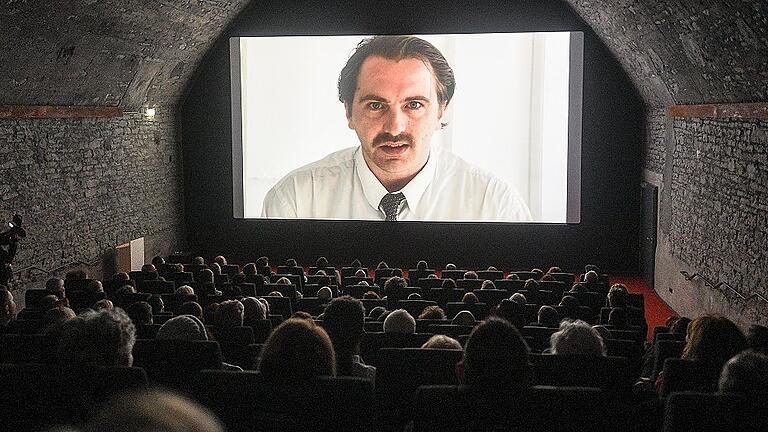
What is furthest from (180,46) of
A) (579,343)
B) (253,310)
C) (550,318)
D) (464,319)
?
(579,343)

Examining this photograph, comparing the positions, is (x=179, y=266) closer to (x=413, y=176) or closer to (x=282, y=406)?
(x=413, y=176)

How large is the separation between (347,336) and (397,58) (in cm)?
1021

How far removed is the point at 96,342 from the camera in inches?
140

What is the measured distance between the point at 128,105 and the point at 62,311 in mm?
8521

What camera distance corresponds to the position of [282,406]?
3.24m

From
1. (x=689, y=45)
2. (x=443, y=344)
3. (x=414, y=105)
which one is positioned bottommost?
(x=443, y=344)

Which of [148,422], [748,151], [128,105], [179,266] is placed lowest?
[179,266]

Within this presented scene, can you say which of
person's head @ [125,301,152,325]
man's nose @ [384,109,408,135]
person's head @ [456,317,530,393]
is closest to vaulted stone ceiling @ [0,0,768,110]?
man's nose @ [384,109,408,135]

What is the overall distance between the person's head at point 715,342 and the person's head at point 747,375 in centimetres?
86

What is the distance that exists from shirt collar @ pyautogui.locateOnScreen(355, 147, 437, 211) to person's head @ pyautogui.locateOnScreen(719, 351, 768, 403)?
10.6 meters

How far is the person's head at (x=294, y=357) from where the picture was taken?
3.27m

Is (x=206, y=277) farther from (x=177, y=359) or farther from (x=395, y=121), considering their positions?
(x=395, y=121)

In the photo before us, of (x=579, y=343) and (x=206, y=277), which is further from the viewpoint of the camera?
(x=206, y=277)

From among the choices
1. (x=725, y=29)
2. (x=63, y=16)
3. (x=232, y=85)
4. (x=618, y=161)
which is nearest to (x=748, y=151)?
(x=725, y=29)
